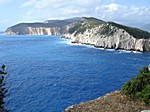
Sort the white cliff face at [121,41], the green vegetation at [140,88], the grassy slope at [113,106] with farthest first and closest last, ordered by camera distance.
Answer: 1. the white cliff face at [121,41]
2. the green vegetation at [140,88]
3. the grassy slope at [113,106]

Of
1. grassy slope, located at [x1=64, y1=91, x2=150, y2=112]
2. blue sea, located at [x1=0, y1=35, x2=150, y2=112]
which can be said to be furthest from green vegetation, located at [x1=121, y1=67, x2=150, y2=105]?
blue sea, located at [x1=0, y1=35, x2=150, y2=112]

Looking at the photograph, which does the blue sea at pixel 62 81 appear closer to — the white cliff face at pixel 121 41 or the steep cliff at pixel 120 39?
the white cliff face at pixel 121 41

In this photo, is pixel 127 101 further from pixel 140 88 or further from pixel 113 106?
pixel 140 88

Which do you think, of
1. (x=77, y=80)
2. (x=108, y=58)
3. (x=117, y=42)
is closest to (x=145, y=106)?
(x=77, y=80)

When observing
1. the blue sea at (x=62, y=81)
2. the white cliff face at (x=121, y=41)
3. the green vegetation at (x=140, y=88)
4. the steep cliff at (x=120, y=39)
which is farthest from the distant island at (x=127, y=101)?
the steep cliff at (x=120, y=39)

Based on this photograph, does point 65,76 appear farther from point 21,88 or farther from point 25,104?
point 25,104

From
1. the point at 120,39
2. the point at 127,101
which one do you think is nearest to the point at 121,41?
the point at 120,39

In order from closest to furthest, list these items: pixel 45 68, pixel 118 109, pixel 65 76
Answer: pixel 118 109
pixel 65 76
pixel 45 68
